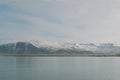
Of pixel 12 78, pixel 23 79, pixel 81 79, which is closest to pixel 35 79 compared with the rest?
pixel 23 79

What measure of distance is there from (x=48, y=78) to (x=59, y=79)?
1502 millimetres

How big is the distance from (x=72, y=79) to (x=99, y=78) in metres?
3.48

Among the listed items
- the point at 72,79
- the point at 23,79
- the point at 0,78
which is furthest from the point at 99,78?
the point at 0,78

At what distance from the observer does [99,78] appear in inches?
1070

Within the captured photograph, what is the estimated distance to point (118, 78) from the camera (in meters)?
27.5

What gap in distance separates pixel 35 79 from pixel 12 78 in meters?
3.26

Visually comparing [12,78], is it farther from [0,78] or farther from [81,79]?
[81,79]

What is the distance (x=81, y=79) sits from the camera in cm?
2598

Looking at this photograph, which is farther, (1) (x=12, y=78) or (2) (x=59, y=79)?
(1) (x=12, y=78)

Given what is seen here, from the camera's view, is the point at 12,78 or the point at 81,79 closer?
the point at 81,79

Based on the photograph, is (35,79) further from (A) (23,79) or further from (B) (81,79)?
(B) (81,79)

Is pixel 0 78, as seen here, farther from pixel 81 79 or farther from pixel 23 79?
pixel 81 79

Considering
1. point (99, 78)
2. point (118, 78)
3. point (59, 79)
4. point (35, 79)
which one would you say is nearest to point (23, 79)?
point (35, 79)

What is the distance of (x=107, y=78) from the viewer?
89.9 ft
